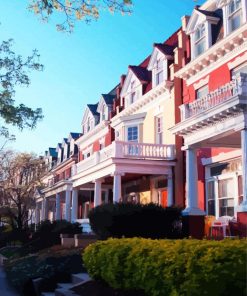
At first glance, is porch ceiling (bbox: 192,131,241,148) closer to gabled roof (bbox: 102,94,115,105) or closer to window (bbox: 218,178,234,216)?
window (bbox: 218,178,234,216)

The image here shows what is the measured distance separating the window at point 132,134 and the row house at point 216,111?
521cm

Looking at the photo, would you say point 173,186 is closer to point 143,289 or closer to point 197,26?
point 197,26

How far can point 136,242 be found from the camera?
8.06 metres

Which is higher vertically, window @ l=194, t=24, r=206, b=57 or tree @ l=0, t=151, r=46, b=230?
window @ l=194, t=24, r=206, b=57

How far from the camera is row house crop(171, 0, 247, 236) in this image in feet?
43.6

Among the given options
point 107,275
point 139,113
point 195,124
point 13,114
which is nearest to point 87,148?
point 139,113

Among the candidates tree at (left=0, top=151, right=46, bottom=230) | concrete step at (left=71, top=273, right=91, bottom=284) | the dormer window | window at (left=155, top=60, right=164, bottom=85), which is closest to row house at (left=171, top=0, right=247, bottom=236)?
window at (left=155, top=60, right=164, bottom=85)

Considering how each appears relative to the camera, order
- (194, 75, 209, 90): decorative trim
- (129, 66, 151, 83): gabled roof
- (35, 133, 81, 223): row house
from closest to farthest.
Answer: (194, 75, 209, 90): decorative trim, (129, 66, 151, 83): gabled roof, (35, 133, 81, 223): row house

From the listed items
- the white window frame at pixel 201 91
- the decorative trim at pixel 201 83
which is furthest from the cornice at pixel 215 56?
the white window frame at pixel 201 91

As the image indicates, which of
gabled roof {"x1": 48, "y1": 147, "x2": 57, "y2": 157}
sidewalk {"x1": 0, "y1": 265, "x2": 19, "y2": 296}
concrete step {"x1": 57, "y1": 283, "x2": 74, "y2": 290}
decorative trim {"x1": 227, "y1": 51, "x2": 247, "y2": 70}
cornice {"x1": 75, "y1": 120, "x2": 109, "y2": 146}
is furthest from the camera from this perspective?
gabled roof {"x1": 48, "y1": 147, "x2": 57, "y2": 157}

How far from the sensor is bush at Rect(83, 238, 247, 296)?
5.11 metres

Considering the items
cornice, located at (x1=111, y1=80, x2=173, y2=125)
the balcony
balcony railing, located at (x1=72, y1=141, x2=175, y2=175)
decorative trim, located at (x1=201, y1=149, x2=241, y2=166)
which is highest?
cornice, located at (x1=111, y1=80, x2=173, y2=125)

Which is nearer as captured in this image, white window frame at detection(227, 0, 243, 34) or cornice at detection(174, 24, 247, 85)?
cornice at detection(174, 24, 247, 85)

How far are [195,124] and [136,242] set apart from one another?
7.73m
